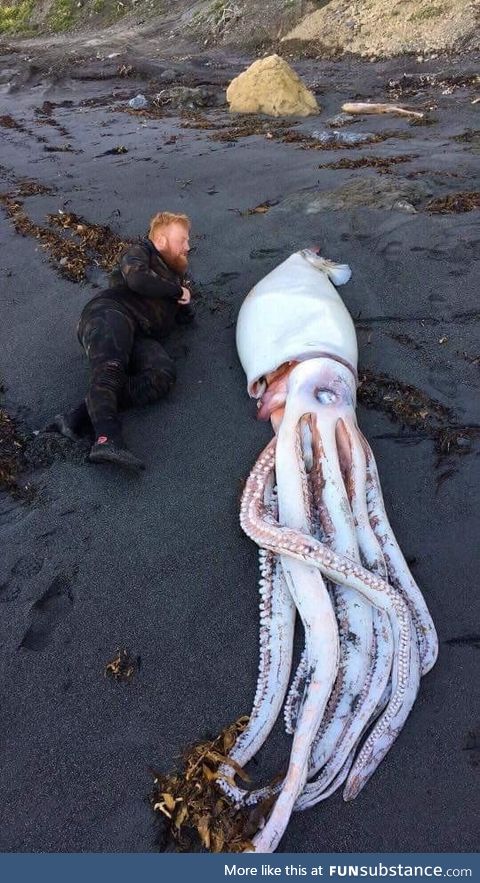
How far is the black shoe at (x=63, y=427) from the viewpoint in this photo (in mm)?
3465

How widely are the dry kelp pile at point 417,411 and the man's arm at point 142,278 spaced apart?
1399 millimetres

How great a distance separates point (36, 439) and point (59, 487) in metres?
0.46

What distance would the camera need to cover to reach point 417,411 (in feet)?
11.7

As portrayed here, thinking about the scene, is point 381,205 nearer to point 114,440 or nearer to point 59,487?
point 114,440

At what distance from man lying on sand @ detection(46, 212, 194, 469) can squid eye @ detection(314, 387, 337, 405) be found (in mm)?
1011

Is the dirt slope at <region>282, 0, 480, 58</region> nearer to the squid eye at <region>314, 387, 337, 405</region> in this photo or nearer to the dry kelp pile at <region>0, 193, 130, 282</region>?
the dry kelp pile at <region>0, 193, 130, 282</region>

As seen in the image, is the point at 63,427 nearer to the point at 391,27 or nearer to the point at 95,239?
the point at 95,239

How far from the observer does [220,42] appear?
51.9 feet

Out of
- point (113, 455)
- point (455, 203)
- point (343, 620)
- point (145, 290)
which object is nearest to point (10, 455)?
point (113, 455)

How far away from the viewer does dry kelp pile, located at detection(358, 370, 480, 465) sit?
3.33 m

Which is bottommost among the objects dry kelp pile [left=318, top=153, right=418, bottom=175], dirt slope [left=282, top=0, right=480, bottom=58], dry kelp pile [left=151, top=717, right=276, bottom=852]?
dry kelp pile [left=151, top=717, right=276, bottom=852]

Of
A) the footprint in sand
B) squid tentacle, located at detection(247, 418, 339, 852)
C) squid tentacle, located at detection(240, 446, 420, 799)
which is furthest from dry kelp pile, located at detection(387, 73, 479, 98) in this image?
the footprint in sand

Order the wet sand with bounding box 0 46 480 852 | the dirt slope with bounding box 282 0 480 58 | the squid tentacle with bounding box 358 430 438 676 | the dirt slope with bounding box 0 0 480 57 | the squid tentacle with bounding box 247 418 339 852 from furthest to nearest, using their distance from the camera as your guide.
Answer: the dirt slope with bounding box 0 0 480 57
the dirt slope with bounding box 282 0 480 58
the squid tentacle with bounding box 358 430 438 676
the wet sand with bounding box 0 46 480 852
the squid tentacle with bounding box 247 418 339 852

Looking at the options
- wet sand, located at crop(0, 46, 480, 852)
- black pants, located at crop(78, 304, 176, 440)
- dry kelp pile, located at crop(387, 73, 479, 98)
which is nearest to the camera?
wet sand, located at crop(0, 46, 480, 852)
